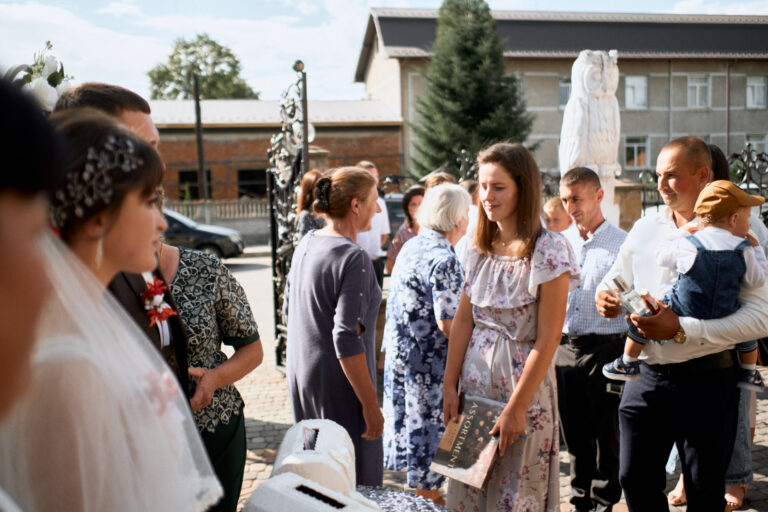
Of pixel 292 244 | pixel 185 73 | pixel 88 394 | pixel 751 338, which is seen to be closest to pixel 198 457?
pixel 88 394

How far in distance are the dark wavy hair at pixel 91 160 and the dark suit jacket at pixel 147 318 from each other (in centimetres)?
51

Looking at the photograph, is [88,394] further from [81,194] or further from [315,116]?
[315,116]

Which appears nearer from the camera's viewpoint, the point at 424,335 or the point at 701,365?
the point at 701,365

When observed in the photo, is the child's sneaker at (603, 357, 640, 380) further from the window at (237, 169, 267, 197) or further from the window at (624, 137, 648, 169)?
the window at (624, 137, 648, 169)

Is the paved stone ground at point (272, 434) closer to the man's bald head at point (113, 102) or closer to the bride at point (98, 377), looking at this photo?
the man's bald head at point (113, 102)

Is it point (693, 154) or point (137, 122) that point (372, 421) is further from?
point (693, 154)

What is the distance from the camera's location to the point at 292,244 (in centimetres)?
681

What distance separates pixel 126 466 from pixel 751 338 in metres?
2.59

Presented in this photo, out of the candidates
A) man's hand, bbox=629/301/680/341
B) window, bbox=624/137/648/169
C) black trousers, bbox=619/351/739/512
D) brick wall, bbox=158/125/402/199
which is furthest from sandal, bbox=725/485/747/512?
window, bbox=624/137/648/169

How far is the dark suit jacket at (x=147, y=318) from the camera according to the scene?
1639 millimetres

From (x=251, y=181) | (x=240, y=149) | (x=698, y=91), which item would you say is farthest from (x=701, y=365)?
(x=698, y=91)

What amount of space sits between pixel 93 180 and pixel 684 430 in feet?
8.84

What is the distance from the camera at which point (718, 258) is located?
260 cm

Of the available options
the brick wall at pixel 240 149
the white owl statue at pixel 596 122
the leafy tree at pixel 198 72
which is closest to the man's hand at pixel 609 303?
the white owl statue at pixel 596 122
